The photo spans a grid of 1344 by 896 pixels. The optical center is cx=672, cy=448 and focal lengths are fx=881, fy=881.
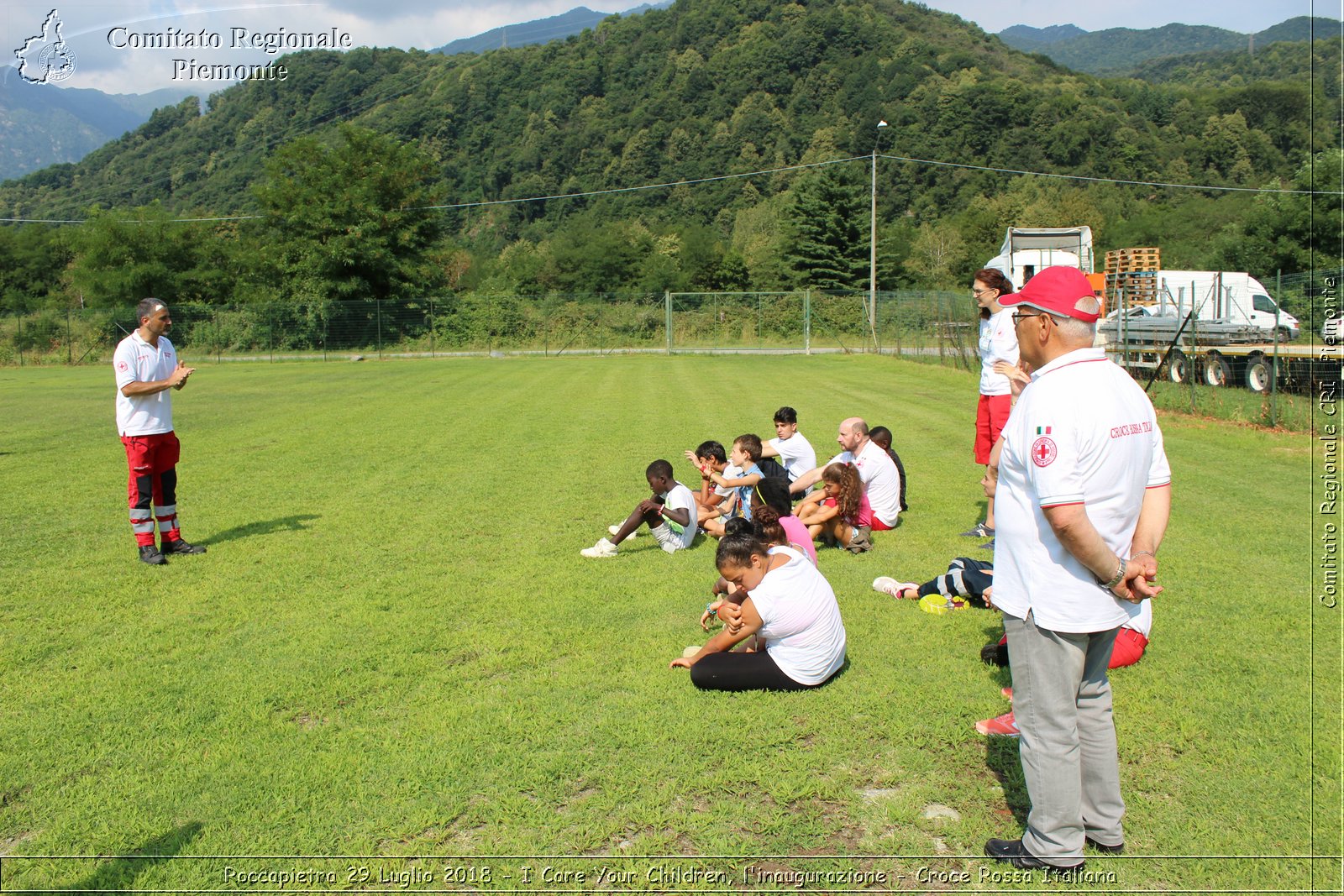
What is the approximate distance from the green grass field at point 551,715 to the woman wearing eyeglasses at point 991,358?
1.01 metres

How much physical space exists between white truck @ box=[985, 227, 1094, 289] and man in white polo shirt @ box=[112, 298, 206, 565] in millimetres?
23037

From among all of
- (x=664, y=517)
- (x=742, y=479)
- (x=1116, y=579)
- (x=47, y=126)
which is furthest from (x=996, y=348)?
(x=47, y=126)

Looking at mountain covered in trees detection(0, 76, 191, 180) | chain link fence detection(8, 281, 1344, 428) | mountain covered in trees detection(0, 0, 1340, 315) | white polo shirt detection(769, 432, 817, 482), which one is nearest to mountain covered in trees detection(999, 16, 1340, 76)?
mountain covered in trees detection(0, 0, 1340, 315)

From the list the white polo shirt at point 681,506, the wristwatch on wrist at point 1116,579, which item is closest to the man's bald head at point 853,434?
the white polo shirt at point 681,506

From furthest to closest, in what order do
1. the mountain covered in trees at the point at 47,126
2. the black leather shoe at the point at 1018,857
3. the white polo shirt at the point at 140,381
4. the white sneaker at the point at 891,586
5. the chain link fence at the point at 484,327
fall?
1. the mountain covered in trees at the point at 47,126
2. the chain link fence at the point at 484,327
3. the white polo shirt at the point at 140,381
4. the white sneaker at the point at 891,586
5. the black leather shoe at the point at 1018,857

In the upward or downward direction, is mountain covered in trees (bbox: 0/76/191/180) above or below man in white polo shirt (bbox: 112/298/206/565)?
above

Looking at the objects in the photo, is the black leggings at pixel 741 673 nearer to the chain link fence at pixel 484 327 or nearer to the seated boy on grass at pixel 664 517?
the seated boy on grass at pixel 664 517

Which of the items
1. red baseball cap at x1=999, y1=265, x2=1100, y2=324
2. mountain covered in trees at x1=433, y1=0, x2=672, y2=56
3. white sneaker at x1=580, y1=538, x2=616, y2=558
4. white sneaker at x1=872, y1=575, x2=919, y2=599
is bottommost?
white sneaker at x1=872, y1=575, x2=919, y2=599

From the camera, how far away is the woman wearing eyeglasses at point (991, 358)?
6.38 metres

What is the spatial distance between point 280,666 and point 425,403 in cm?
1512

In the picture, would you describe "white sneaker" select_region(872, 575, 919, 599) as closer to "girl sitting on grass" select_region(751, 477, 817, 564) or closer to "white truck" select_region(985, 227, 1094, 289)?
"girl sitting on grass" select_region(751, 477, 817, 564)

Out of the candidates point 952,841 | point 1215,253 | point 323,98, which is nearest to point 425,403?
point 952,841

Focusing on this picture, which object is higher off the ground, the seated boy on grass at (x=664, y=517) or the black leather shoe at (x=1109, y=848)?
the seated boy on grass at (x=664, y=517)

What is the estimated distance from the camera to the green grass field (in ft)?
10.9
